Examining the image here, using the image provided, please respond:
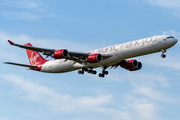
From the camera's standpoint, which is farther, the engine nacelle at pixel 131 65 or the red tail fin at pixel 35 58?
the red tail fin at pixel 35 58

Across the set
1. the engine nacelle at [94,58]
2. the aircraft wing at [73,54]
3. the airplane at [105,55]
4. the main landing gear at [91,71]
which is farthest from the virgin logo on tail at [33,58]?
the engine nacelle at [94,58]

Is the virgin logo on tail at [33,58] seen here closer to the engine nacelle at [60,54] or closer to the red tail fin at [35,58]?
the red tail fin at [35,58]

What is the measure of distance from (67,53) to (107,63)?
23.4ft

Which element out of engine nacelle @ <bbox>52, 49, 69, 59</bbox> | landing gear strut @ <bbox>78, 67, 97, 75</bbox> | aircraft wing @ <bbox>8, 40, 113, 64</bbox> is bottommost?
landing gear strut @ <bbox>78, 67, 97, 75</bbox>

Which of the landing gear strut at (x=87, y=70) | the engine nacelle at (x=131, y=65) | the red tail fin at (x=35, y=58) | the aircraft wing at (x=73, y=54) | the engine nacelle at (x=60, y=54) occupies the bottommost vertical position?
the landing gear strut at (x=87, y=70)

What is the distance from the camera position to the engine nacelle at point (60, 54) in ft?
180

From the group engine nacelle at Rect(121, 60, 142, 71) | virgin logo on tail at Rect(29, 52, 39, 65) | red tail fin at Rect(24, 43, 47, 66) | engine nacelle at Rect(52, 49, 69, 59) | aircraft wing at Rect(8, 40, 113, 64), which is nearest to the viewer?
engine nacelle at Rect(52, 49, 69, 59)

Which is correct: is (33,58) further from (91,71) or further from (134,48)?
(134,48)

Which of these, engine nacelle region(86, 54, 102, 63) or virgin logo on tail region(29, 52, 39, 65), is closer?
engine nacelle region(86, 54, 102, 63)

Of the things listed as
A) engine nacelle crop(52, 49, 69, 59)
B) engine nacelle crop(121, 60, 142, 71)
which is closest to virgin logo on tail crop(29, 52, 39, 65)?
engine nacelle crop(52, 49, 69, 59)

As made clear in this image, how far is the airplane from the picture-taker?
54.4 m

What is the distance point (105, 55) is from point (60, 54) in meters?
7.49

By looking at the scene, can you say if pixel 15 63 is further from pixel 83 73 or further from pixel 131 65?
pixel 131 65

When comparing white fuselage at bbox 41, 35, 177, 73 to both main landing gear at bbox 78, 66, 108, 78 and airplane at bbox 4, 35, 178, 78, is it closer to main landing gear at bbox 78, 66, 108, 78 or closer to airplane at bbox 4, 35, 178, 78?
airplane at bbox 4, 35, 178, 78
